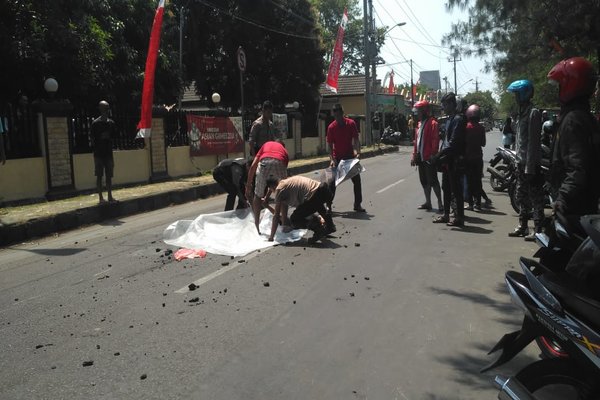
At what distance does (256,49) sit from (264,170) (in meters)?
19.1

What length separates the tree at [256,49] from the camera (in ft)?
82.1

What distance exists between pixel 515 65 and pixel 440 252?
47.9 feet

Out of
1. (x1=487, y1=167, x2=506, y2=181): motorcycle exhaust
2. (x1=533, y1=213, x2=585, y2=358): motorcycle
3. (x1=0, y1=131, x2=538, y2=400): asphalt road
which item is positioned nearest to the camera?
(x1=533, y1=213, x2=585, y2=358): motorcycle

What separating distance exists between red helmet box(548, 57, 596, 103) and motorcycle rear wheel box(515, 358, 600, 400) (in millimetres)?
2004

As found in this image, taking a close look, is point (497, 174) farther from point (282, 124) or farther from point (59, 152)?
point (282, 124)

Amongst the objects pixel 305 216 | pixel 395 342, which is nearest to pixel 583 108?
pixel 395 342

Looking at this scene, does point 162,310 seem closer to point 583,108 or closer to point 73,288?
point 73,288

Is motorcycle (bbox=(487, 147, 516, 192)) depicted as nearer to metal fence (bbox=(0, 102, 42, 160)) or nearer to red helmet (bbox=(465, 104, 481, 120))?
red helmet (bbox=(465, 104, 481, 120))

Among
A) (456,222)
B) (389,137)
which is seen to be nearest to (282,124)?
(456,222)

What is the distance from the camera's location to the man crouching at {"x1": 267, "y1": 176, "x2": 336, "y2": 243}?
734 centimetres

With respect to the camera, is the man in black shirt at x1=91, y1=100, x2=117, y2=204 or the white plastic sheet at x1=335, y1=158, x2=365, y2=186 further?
the man in black shirt at x1=91, y1=100, x2=117, y2=204

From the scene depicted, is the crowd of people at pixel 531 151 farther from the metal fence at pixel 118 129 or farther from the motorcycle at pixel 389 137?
the motorcycle at pixel 389 137

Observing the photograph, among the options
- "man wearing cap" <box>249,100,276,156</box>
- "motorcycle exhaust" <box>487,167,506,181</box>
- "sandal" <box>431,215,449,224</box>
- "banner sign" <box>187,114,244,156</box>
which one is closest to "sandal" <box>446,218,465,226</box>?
"sandal" <box>431,215,449,224</box>

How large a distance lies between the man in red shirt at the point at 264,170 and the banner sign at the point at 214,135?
9.48m
